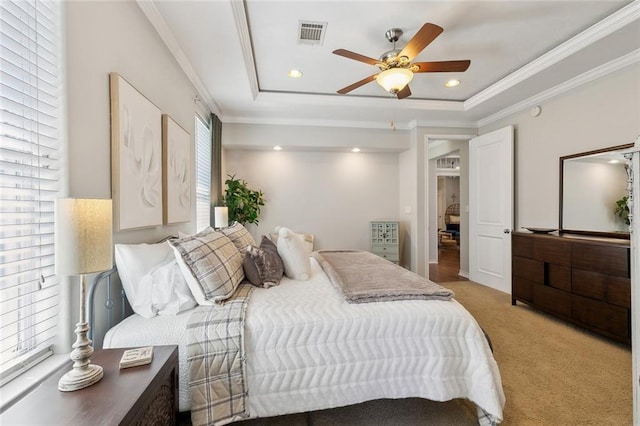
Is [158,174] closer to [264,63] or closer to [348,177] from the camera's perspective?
[264,63]

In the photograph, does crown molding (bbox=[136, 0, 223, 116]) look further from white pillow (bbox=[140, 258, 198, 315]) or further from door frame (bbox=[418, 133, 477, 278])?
door frame (bbox=[418, 133, 477, 278])

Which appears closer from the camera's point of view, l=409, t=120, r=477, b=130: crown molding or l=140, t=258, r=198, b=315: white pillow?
l=140, t=258, r=198, b=315: white pillow

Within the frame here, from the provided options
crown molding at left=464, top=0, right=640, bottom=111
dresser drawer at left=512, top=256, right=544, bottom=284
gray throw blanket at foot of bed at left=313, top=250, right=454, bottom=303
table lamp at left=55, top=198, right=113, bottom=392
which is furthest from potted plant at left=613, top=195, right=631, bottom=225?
table lamp at left=55, top=198, right=113, bottom=392

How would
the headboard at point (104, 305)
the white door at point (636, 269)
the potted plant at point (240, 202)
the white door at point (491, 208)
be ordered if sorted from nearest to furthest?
the white door at point (636, 269) → the headboard at point (104, 305) → the white door at point (491, 208) → the potted plant at point (240, 202)

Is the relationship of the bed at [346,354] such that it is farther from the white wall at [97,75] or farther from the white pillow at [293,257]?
the white wall at [97,75]

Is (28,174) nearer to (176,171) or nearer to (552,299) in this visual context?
(176,171)

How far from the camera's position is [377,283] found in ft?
5.99

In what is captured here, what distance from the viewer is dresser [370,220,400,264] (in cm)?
451

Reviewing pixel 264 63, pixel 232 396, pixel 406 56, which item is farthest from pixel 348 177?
pixel 232 396

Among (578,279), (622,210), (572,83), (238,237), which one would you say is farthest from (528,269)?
(238,237)

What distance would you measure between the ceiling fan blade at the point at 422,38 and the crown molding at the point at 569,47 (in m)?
1.56

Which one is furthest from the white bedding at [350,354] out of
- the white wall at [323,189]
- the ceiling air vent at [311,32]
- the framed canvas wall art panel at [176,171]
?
the white wall at [323,189]

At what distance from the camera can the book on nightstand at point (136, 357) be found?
105cm

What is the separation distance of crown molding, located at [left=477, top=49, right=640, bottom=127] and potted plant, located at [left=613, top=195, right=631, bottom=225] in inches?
49.4
